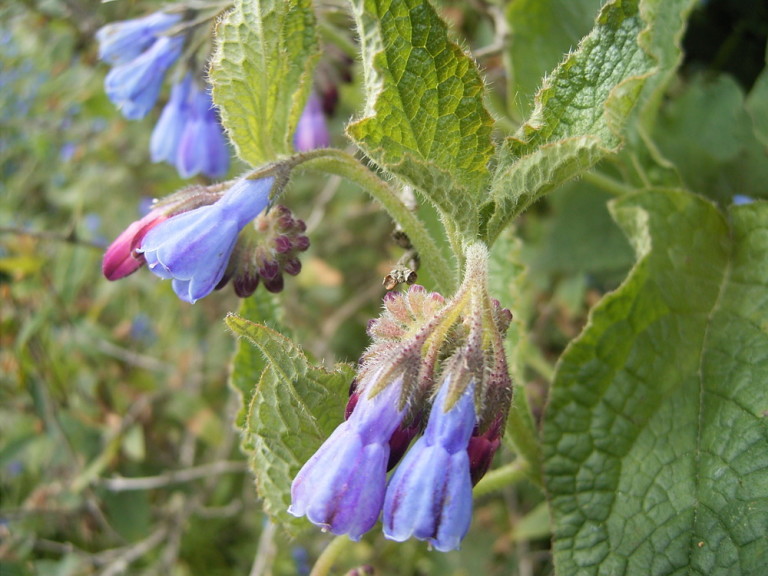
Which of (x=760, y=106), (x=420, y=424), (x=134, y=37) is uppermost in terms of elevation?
(x=134, y=37)

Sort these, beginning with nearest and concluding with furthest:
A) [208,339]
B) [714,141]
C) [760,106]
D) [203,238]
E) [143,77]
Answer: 1. [203,238]
2. [143,77]
3. [760,106]
4. [714,141]
5. [208,339]

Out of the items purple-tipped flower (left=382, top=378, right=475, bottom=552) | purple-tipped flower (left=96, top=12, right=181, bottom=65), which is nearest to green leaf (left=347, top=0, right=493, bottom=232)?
purple-tipped flower (left=382, top=378, right=475, bottom=552)

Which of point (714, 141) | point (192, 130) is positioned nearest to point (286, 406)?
point (192, 130)

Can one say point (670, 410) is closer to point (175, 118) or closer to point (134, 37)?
point (175, 118)

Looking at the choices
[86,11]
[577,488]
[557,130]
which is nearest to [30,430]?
[86,11]

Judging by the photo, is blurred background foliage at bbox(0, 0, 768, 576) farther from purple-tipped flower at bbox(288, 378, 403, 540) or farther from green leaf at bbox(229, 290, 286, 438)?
purple-tipped flower at bbox(288, 378, 403, 540)

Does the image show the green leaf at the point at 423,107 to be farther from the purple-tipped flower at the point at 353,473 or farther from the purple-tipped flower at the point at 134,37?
the purple-tipped flower at the point at 134,37
